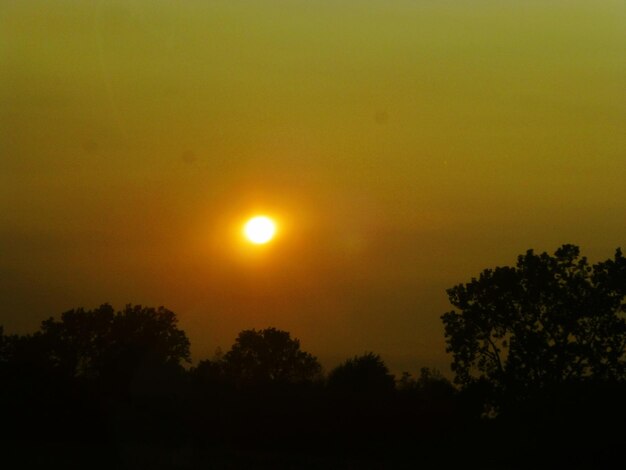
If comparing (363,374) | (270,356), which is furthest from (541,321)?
(270,356)

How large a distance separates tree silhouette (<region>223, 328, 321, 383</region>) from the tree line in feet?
79.0

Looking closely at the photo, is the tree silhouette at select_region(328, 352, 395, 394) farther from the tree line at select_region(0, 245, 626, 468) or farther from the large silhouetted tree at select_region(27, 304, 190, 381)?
the large silhouetted tree at select_region(27, 304, 190, 381)

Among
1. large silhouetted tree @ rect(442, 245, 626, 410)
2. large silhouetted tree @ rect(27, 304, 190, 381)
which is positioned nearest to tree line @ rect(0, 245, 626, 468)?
large silhouetted tree @ rect(442, 245, 626, 410)

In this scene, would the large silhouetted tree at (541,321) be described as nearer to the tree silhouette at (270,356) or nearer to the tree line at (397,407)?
the tree line at (397,407)

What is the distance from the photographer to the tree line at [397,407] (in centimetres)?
3472

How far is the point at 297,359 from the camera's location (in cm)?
8912

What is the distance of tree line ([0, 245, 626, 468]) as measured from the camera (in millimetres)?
34719

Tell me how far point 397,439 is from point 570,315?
20.1 metres

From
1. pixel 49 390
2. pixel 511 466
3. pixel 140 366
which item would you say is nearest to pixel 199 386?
pixel 140 366

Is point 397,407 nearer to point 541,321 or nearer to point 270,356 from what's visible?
point 541,321

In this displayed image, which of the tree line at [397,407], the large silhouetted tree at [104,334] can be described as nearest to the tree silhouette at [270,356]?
the large silhouetted tree at [104,334]

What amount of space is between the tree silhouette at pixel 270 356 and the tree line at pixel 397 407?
24.1m

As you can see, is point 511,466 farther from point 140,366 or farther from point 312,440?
point 140,366

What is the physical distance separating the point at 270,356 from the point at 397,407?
47508 millimetres
